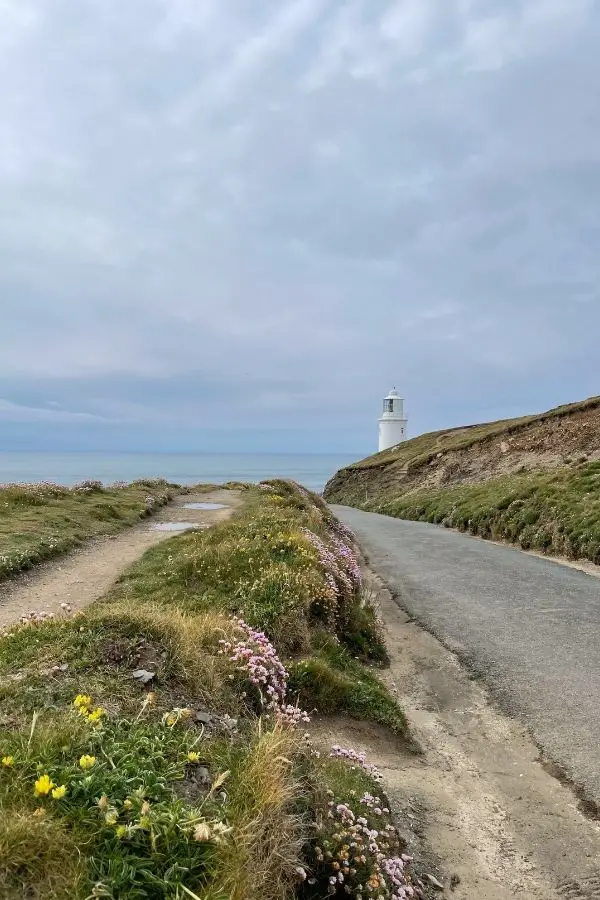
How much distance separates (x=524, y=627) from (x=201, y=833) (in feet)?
32.5

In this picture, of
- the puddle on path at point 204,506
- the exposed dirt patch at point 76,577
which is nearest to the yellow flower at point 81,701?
the exposed dirt patch at point 76,577

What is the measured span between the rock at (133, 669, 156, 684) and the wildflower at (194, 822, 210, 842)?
2405mm

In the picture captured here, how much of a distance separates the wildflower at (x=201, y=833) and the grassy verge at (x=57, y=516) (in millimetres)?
10569

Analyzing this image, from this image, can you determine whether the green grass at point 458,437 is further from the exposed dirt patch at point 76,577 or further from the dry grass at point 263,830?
the dry grass at point 263,830

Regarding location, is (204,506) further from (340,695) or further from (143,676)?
(143,676)

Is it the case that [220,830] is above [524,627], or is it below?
above

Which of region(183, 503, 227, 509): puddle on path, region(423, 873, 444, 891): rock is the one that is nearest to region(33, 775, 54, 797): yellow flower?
region(423, 873, 444, 891): rock

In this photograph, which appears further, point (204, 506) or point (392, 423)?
point (392, 423)

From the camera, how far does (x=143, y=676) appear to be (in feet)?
18.3

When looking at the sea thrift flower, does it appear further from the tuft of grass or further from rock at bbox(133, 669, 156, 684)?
rock at bbox(133, 669, 156, 684)

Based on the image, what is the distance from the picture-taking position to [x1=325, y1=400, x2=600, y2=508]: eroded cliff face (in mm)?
37344

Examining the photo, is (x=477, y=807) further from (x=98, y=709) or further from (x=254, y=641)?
(x=98, y=709)

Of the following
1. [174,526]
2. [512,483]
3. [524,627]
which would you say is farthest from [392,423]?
[524,627]

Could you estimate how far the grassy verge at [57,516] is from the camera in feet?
46.5
